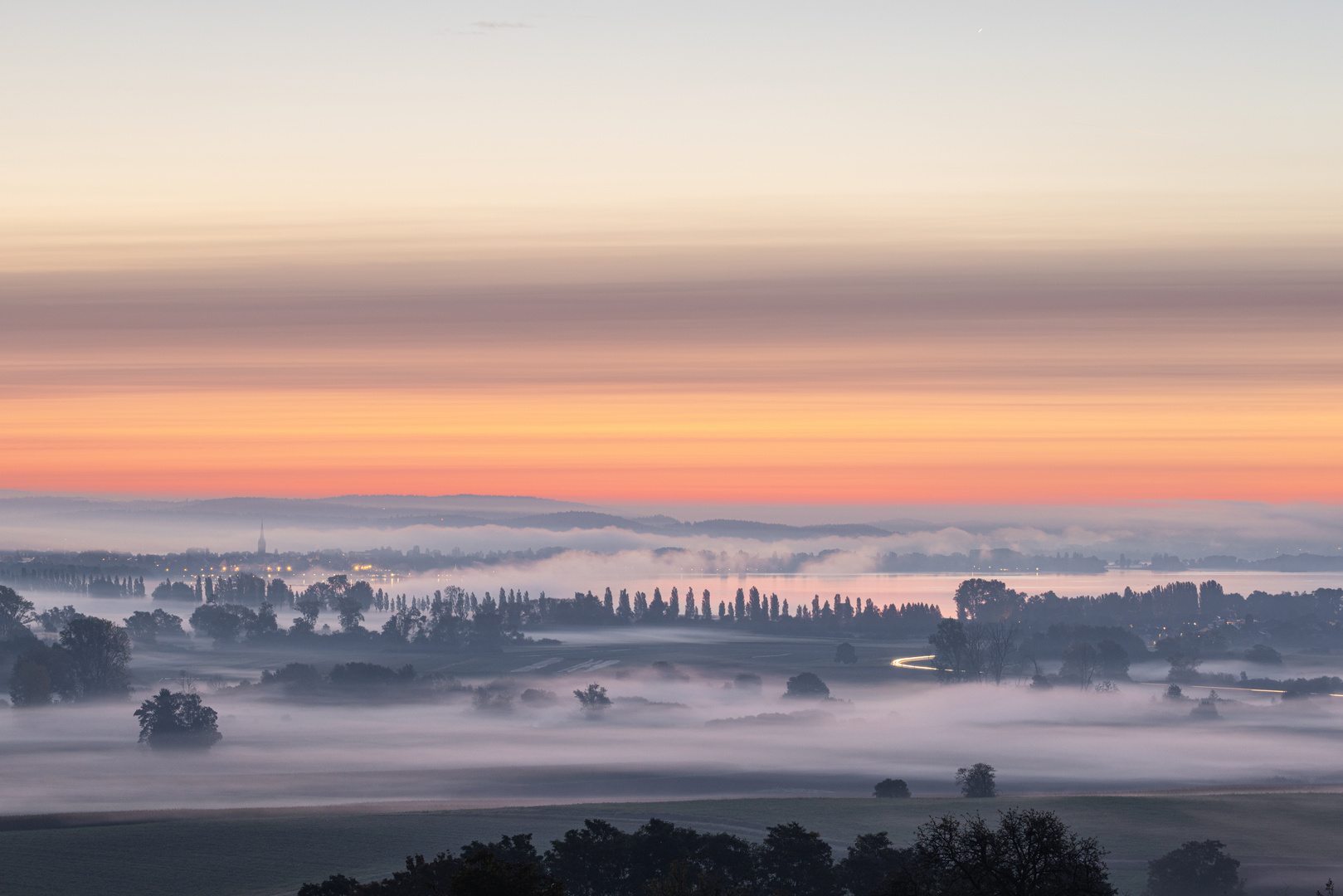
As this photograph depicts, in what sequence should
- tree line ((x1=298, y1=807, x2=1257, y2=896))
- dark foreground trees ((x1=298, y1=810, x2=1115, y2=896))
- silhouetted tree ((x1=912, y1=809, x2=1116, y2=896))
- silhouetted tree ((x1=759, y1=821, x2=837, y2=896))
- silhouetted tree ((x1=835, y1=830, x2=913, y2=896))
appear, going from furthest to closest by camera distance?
silhouetted tree ((x1=835, y1=830, x2=913, y2=896))
silhouetted tree ((x1=759, y1=821, x2=837, y2=896))
dark foreground trees ((x1=298, y1=810, x2=1115, y2=896))
tree line ((x1=298, y1=807, x2=1257, y2=896))
silhouetted tree ((x1=912, y1=809, x2=1116, y2=896))

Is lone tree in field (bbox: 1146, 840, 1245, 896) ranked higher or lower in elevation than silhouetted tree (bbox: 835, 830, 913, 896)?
lower

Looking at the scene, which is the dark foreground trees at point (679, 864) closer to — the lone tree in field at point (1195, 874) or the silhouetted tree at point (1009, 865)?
the silhouetted tree at point (1009, 865)

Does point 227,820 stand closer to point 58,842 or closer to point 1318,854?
point 58,842

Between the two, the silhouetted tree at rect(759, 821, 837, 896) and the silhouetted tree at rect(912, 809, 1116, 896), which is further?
the silhouetted tree at rect(759, 821, 837, 896)

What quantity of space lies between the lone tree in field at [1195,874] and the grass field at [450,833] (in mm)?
2519

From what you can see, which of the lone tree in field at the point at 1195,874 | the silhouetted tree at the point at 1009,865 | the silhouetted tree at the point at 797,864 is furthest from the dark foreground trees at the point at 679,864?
the lone tree in field at the point at 1195,874

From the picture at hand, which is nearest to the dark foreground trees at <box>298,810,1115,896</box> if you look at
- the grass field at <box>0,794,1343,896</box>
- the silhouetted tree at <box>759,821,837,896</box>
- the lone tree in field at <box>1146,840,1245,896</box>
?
the silhouetted tree at <box>759,821,837,896</box>

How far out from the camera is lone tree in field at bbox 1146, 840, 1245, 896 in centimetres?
12262

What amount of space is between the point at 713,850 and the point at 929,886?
148ft

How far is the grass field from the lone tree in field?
252 cm

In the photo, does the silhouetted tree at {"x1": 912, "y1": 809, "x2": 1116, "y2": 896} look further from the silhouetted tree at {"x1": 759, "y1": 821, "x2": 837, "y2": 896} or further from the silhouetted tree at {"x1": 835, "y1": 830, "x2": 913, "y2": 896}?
the silhouetted tree at {"x1": 835, "y1": 830, "x2": 913, "y2": 896}

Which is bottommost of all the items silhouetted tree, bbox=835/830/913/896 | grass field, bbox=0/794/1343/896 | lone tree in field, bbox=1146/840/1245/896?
grass field, bbox=0/794/1343/896

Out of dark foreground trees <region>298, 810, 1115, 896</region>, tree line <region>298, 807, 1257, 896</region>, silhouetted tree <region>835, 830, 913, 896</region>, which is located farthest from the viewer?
silhouetted tree <region>835, 830, 913, 896</region>

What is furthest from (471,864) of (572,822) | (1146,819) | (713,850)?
(1146,819)
